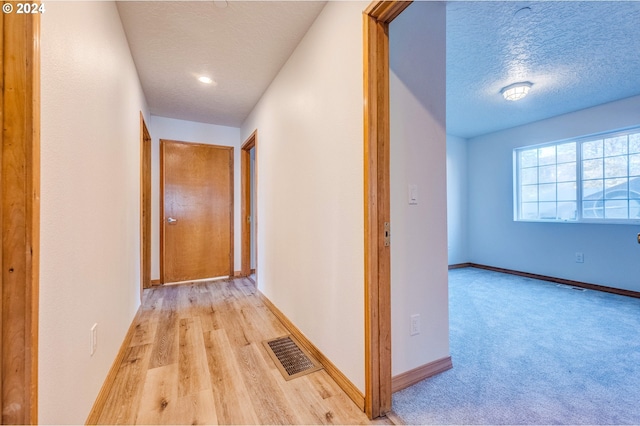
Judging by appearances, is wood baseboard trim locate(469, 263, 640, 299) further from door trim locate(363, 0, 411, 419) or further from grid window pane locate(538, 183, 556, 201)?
door trim locate(363, 0, 411, 419)

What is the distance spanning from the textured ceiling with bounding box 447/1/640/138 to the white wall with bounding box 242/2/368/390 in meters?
0.94

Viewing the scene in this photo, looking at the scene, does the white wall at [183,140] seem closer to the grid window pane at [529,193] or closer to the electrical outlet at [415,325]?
the electrical outlet at [415,325]

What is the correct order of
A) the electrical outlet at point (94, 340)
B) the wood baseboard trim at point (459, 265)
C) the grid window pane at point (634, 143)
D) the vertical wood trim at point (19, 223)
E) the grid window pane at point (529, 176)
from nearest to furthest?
the vertical wood trim at point (19, 223) → the electrical outlet at point (94, 340) → the grid window pane at point (634, 143) → the grid window pane at point (529, 176) → the wood baseboard trim at point (459, 265)

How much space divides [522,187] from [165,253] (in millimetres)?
5628

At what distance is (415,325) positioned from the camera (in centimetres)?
159

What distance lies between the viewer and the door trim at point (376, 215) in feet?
4.28

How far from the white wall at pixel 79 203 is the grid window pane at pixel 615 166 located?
532 cm

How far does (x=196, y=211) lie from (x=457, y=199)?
4.49 m

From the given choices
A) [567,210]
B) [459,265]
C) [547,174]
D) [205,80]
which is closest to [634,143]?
[547,174]

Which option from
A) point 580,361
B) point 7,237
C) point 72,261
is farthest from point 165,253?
point 580,361

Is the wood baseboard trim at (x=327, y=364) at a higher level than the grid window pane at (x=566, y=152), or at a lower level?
lower

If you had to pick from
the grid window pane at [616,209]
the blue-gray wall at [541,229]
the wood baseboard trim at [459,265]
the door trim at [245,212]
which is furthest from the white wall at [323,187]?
the grid window pane at [616,209]

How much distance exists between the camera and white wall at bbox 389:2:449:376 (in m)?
1.54

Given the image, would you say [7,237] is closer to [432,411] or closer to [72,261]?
[72,261]
